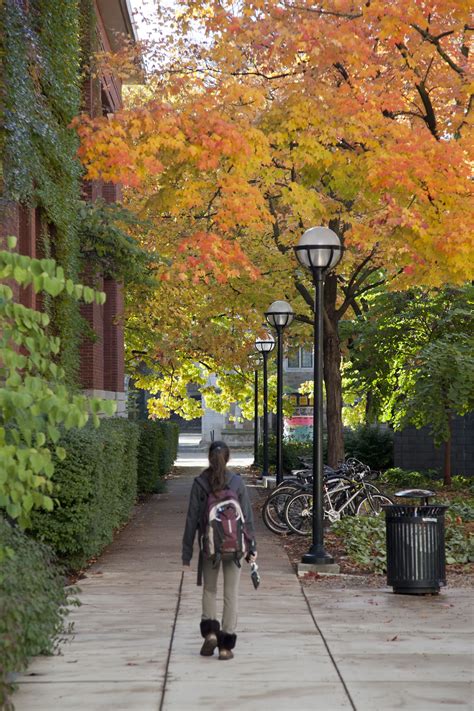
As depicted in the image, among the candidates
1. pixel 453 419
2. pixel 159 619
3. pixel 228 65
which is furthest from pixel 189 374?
pixel 159 619

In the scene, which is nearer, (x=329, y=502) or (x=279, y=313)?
(x=329, y=502)

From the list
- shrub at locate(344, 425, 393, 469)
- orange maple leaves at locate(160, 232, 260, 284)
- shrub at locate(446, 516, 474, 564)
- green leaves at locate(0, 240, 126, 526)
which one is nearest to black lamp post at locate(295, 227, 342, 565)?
shrub at locate(446, 516, 474, 564)

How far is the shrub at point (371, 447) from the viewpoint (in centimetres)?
3719

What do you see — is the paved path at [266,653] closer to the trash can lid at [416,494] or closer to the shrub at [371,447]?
the trash can lid at [416,494]

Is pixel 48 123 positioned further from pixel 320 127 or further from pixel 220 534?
pixel 220 534

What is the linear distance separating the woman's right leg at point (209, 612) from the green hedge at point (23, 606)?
1082 mm

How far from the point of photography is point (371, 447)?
37.4 m

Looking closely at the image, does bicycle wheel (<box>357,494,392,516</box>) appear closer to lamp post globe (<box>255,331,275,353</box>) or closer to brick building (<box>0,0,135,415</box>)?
brick building (<box>0,0,135,415</box>)

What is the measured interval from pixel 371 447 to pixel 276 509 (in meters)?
18.4

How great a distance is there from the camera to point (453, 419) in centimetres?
3228

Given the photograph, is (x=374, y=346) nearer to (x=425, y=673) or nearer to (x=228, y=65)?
(x=228, y=65)

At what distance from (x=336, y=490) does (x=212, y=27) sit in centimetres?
768

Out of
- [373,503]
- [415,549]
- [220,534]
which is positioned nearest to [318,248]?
[415,549]

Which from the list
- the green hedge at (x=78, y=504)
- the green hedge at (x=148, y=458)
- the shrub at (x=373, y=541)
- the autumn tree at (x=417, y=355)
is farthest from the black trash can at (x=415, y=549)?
the green hedge at (x=148, y=458)
